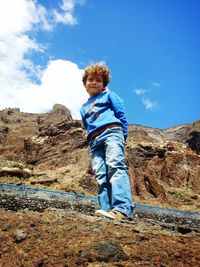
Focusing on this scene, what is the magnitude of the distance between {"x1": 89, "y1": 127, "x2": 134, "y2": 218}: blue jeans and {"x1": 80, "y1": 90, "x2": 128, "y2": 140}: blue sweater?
8.2 inches

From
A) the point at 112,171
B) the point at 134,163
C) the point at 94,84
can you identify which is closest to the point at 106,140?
the point at 112,171

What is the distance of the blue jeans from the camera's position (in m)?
5.02

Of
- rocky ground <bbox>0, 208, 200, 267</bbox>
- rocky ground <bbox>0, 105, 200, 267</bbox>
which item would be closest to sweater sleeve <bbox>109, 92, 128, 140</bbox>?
rocky ground <bbox>0, 105, 200, 267</bbox>

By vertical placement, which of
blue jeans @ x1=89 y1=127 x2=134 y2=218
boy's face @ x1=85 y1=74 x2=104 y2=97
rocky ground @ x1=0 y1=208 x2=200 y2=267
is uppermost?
boy's face @ x1=85 y1=74 x2=104 y2=97

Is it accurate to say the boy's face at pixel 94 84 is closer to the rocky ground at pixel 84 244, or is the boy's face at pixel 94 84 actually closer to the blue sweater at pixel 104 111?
the blue sweater at pixel 104 111

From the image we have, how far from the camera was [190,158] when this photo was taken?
1623 inches

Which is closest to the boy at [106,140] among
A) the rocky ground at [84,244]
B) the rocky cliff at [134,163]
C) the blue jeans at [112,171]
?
the blue jeans at [112,171]

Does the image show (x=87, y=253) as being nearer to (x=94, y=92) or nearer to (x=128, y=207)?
(x=128, y=207)

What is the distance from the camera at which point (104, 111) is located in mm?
5988

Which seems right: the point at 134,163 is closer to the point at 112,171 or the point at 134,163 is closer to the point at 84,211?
the point at 84,211

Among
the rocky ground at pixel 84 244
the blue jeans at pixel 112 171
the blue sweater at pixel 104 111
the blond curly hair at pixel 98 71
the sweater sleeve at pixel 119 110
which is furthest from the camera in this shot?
the blond curly hair at pixel 98 71

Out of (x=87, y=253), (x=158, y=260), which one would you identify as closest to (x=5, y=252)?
(x=87, y=253)

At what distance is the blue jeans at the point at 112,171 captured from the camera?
502cm

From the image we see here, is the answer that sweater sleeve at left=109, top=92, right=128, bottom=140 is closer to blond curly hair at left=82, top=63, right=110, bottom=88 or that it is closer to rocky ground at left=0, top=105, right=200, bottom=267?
blond curly hair at left=82, top=63, right=110, bottom=88
